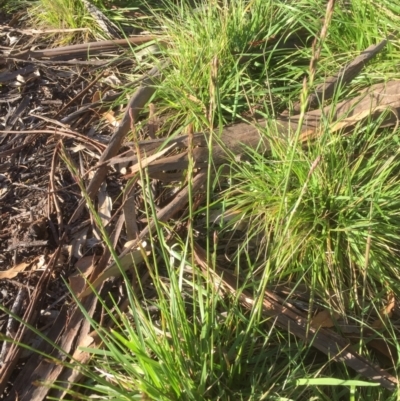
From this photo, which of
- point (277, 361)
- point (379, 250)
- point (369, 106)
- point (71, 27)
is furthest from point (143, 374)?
point (71, 27)

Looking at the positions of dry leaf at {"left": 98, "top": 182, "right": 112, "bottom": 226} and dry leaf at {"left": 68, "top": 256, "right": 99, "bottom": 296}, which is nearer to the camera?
dry leaf at {"left": 68, "top": 256, "right": 99, "bottom": 296}

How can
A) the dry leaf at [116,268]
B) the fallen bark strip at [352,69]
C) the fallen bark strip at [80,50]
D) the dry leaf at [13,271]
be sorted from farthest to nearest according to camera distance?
the fallen bark strip at [80,50] → the fallen bark strip at [352,69] → the dry leaf at [13,271] → the dry leaf at [116,268]

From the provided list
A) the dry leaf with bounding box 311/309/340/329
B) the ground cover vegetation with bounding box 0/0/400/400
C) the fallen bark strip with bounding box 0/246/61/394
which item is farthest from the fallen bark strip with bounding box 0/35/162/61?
the dry leaf with bounding box 311/309/340/329

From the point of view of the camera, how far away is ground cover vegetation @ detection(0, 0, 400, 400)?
1635mm

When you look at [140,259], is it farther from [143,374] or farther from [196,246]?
[143,374]

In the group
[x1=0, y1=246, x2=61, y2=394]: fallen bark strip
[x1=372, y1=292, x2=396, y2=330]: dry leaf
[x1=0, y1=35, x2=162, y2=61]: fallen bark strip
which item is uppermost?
[x1=0, y1=35, x2=162, y2=61]: fallen bark strip

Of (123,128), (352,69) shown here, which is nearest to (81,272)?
(123,128)

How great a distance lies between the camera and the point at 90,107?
8.51 feet

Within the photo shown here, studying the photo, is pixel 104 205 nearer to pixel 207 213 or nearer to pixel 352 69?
pixel 207 213

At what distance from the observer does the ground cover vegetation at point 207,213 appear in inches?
→ 64.4

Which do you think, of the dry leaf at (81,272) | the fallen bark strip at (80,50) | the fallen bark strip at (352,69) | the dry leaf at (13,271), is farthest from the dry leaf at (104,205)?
the fallen bark strip at (80,50)

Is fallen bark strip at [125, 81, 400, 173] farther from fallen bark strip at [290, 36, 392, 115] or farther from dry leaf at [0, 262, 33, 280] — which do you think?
dry leaf at [0, 262, 33, 280]

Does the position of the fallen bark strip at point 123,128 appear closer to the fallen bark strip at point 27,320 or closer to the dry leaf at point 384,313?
the fallen bark strip at point 27,320

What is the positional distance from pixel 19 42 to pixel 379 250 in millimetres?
2136
